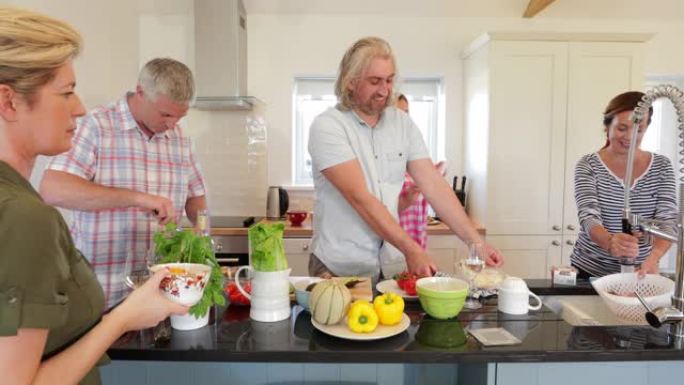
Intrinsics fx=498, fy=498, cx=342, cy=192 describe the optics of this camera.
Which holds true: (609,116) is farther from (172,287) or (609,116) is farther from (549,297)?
(172,287)

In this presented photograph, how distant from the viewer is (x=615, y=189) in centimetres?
192

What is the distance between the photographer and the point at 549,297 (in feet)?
4.91

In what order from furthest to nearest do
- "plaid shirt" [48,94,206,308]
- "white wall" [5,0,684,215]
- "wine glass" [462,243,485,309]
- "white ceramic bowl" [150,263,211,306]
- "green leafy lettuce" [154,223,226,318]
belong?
"white wall" [5,0,684,215] < "plaid shirt" [48,94,206,308] < "wine glass" [462,243,485,309] < "green leafy lettuce" [154,223,226,318] < "white ceramic bowl" [150,263,211,306]

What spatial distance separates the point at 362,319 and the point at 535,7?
2.85 metres

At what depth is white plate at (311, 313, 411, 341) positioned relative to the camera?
1.07 m

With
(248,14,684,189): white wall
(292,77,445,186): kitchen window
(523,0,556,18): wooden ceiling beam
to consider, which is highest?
(523,0,556,18): wooden ceiling beam

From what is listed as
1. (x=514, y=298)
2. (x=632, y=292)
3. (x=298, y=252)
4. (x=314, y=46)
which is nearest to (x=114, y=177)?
(x=514, y=298)

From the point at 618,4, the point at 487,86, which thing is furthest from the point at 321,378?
the point at 618,4

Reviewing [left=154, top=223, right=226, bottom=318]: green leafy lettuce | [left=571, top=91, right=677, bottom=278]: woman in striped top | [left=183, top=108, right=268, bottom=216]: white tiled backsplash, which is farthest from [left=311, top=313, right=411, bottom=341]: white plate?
[left=183, top=108, right=268, bottom=216]: white tiled backsplash

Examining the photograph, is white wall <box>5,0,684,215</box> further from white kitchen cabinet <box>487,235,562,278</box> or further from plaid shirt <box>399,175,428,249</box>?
plaid shirt <box>399,175,428,249</box>

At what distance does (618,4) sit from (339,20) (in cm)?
187

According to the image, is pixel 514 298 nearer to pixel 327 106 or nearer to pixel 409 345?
pixel 409 345

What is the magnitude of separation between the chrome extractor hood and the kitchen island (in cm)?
213

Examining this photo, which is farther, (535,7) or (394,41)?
(394,41)
